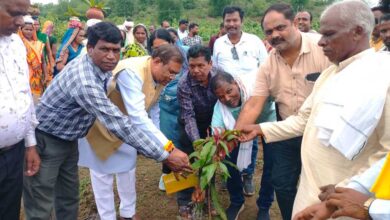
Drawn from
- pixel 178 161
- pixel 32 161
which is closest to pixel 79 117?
pixel 32 161

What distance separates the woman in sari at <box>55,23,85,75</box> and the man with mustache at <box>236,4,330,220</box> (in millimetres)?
4140

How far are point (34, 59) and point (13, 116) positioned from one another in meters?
3.84

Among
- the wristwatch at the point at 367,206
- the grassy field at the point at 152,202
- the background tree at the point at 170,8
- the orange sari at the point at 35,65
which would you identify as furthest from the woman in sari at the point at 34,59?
the background tree at the point at 170,8

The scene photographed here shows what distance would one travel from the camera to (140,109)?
2.92 meters

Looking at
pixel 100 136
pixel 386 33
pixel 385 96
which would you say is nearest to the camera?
pixel 385 96

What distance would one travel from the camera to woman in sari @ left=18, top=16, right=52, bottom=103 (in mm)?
5742

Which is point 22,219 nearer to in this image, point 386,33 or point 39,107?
point 39,107

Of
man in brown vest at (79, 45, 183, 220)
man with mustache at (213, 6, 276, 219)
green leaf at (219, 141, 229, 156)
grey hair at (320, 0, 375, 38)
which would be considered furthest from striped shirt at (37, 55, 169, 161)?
man with mustache at (213, 6, 276, 219)

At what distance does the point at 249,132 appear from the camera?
2.81m

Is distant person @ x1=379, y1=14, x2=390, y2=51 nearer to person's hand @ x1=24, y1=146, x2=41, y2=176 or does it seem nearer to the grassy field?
the grassy field

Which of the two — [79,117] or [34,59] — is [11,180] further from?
[34,59]

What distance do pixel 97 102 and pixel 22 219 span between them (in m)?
2.04

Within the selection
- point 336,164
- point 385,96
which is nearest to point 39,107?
point 336,164

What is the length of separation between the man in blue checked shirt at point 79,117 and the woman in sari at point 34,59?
3172 mm
